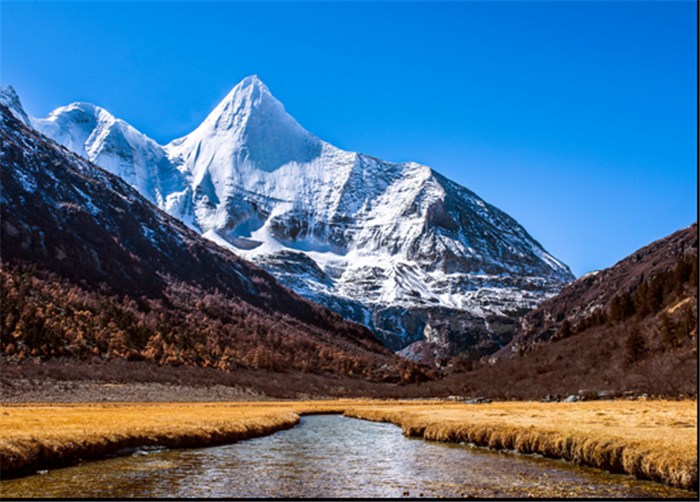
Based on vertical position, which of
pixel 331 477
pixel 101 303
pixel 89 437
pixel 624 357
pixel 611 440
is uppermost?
pixel 101 303

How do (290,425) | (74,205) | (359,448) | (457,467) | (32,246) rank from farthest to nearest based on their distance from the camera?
(74,205), (32,246), (290,425), (359,448), (457,467)

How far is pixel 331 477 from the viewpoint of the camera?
76.5 feet

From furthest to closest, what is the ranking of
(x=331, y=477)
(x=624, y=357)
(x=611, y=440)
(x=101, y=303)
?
(x=101, y=303) < (x=624, y=357) < (x=611, y=440) < (x=331, y=477)

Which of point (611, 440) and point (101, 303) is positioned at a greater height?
point (101, 303)

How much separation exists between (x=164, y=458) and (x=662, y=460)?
22.4 meters

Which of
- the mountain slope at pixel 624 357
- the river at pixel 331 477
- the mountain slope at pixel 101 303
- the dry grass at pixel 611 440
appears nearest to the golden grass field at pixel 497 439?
the dry grass at pixel 611 440

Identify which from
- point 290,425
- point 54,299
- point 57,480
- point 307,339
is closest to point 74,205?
point 54,299

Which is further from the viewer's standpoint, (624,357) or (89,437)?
(624,357)

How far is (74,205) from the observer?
187 m

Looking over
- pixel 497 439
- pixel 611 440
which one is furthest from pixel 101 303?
pixel 611 440

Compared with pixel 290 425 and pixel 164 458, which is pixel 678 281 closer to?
pixel 290 425

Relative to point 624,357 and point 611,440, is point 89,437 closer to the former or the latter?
point 611,440

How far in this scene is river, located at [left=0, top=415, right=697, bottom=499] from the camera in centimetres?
1975

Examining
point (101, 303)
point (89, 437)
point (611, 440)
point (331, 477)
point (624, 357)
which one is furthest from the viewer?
point (101, 303)
